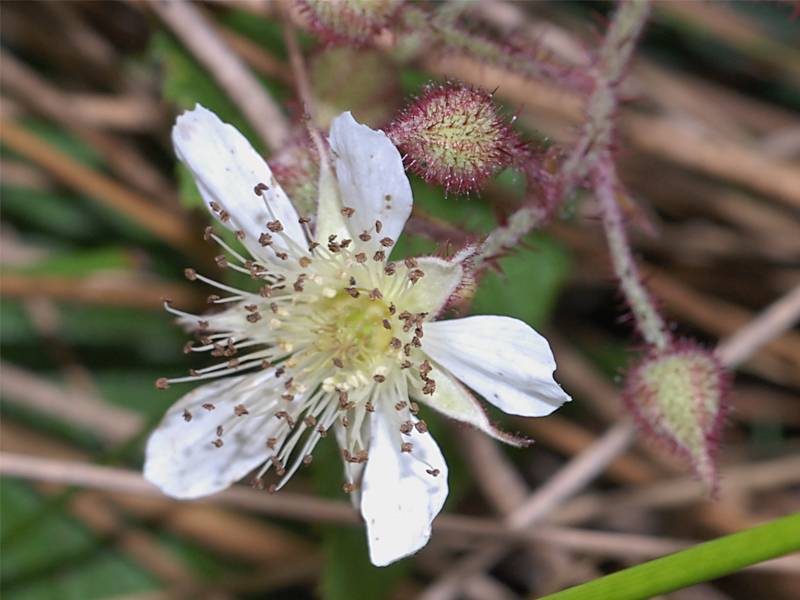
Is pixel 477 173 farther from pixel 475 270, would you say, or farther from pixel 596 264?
pixel 596 264

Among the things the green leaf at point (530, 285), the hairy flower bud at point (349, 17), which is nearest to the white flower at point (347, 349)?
the hairy flower bud at point (349, 17)

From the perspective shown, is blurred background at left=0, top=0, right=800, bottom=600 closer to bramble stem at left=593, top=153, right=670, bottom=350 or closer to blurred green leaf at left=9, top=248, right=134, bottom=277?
blurred green leaf at left=9, top=248, right=134, bottom=277

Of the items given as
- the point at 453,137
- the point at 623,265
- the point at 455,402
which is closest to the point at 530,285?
the point at 623,265

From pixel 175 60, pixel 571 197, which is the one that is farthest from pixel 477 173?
pixel 175 60

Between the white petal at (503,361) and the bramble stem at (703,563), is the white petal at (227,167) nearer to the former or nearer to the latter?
the white petal at (503,361)

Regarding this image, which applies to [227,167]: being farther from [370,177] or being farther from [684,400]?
[684,400]

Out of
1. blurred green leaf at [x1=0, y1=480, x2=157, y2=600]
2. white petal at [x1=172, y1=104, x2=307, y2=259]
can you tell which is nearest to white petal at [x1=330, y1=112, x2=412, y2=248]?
white petal at [x1=172, y1=104, x2=307, y2=259]
